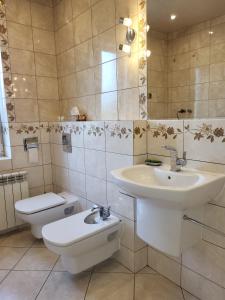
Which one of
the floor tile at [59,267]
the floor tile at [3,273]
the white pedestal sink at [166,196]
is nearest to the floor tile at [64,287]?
the floor tile at [59,267]

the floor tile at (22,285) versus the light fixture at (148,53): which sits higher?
the light fixture at (148,53)

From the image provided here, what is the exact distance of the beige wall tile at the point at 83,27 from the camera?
204 cm

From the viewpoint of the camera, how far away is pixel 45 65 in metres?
2.54

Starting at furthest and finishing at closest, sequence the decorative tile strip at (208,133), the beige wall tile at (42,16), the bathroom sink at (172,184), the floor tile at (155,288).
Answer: the beige wall tile at (42,16) < the floor tile at (155,288) < the decorative tile strip at (208,133) < the bathroom sink at (172,184)

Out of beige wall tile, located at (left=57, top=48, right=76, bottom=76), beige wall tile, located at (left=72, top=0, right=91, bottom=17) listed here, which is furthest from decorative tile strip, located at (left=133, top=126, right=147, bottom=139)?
beige wall tile, located at (left=72, top=0, right=91, bottom=17)

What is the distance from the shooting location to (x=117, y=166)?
1735mm

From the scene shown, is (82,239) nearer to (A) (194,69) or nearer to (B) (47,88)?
(A) (194,69)

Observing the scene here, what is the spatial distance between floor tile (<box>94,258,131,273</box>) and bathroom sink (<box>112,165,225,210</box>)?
0.80 metres

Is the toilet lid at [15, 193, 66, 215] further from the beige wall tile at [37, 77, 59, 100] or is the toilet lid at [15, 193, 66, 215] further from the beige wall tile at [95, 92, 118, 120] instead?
the beige wall tile at [37, 77, 59, 100]

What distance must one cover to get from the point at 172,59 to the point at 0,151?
78.1 inches

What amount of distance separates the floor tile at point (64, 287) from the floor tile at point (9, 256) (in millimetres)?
394

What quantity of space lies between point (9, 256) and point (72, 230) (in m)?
0.82

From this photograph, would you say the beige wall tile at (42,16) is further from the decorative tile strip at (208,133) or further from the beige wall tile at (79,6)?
the decorative tile strip at (208,133)

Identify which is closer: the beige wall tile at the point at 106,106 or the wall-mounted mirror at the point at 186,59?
the wall-mounted mirror at the point at 186,59
